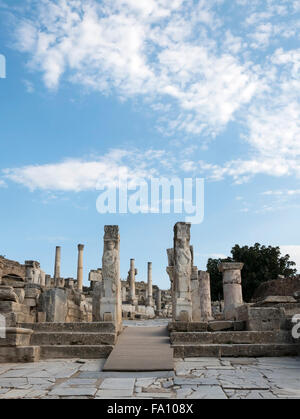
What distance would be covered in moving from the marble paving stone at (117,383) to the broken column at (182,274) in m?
6.26

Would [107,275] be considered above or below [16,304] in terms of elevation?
above

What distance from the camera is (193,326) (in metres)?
9.74

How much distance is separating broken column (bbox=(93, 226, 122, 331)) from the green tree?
91.3 ft

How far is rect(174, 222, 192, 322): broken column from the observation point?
11.8m

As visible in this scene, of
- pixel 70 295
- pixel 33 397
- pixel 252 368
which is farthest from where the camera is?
pixel 70 295

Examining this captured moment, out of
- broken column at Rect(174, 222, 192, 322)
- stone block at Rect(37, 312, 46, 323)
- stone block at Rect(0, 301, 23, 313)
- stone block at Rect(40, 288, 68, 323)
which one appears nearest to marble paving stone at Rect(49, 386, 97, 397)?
stone block at Rect(0, 301, 23, 313)

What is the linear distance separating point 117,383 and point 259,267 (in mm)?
34540

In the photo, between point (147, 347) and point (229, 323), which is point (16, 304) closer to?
point (147, 347)

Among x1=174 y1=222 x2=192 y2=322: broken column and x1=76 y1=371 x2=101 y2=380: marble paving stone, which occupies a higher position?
x1=174 y1=222 x2=192 y2=322: broken column

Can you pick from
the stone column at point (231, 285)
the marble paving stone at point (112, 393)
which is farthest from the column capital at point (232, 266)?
the marble paving stone at point (112, 393)

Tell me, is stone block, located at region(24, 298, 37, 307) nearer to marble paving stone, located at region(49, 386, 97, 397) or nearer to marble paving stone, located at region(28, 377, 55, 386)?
marble paving stone, located at region(28, 377, 55, 386)
